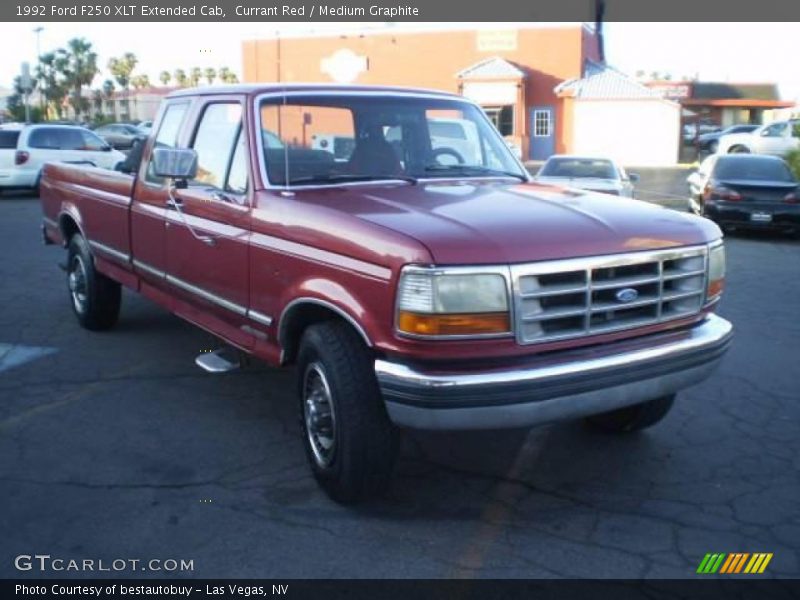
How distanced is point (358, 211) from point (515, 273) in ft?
2.98

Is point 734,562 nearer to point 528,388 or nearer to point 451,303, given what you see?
point 528,388

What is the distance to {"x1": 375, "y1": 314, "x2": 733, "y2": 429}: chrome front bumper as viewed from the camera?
3719mm

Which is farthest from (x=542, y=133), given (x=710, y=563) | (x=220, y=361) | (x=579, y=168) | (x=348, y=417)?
(x=710, y=563)

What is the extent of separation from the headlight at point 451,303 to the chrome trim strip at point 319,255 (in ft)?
0.50

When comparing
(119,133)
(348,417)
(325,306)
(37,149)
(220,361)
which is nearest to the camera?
(348,417)

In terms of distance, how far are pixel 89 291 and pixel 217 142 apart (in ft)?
8.83

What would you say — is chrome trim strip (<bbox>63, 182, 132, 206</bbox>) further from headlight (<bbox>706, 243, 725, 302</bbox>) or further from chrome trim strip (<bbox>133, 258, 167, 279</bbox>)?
headlight (<bbox>706, 243, 725, 302</bbox>)

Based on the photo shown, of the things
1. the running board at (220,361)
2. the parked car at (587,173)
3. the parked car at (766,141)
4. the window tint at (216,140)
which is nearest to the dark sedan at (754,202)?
the parked car at (587,173)

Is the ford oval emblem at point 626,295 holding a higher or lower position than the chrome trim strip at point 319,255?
lower

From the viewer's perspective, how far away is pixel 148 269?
20.6 feet

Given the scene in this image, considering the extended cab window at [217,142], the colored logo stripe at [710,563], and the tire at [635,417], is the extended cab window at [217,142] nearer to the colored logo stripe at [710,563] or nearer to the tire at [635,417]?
the tire at [635,417]

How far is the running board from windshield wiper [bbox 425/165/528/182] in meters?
1.58

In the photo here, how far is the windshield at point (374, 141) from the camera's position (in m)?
5.09
